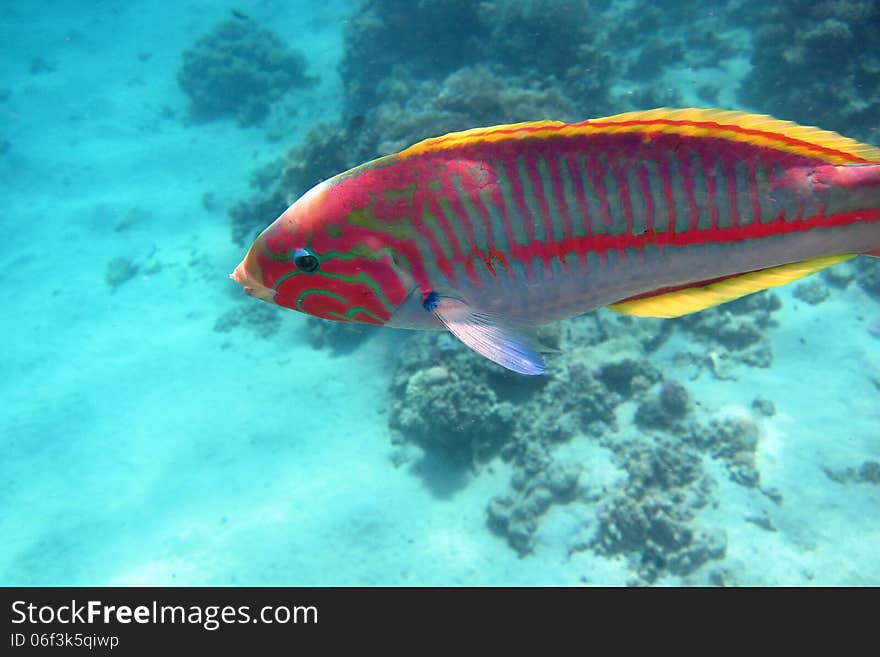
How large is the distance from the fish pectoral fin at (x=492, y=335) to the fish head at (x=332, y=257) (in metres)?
0.17

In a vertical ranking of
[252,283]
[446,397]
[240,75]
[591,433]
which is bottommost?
[591,433]

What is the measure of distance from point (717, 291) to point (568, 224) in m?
0.58

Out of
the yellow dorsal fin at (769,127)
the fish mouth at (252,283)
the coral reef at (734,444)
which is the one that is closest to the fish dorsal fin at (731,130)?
the yellow dorsal fin at (769,127)

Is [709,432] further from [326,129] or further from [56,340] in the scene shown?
[56,340]

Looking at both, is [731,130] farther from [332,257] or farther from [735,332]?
[735,332]

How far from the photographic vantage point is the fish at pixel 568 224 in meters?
1.46

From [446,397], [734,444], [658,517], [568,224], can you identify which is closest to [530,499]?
[658,517]

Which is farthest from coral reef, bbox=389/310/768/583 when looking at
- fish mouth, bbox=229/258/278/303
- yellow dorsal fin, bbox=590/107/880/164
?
yellow dorsal fin, bbox=590/107/880/164

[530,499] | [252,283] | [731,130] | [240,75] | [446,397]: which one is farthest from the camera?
[240,75]

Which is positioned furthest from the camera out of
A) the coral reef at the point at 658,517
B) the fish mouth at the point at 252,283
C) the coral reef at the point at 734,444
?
the coral reef at the point at 734,444

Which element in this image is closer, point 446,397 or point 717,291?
point 717,291

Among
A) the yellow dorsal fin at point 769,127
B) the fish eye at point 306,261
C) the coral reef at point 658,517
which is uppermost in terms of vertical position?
the yellow dorsal fin at point 769,127

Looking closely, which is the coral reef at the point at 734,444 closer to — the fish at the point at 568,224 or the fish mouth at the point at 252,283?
the fish at the point at 568,224

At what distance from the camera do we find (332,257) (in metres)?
1.62
